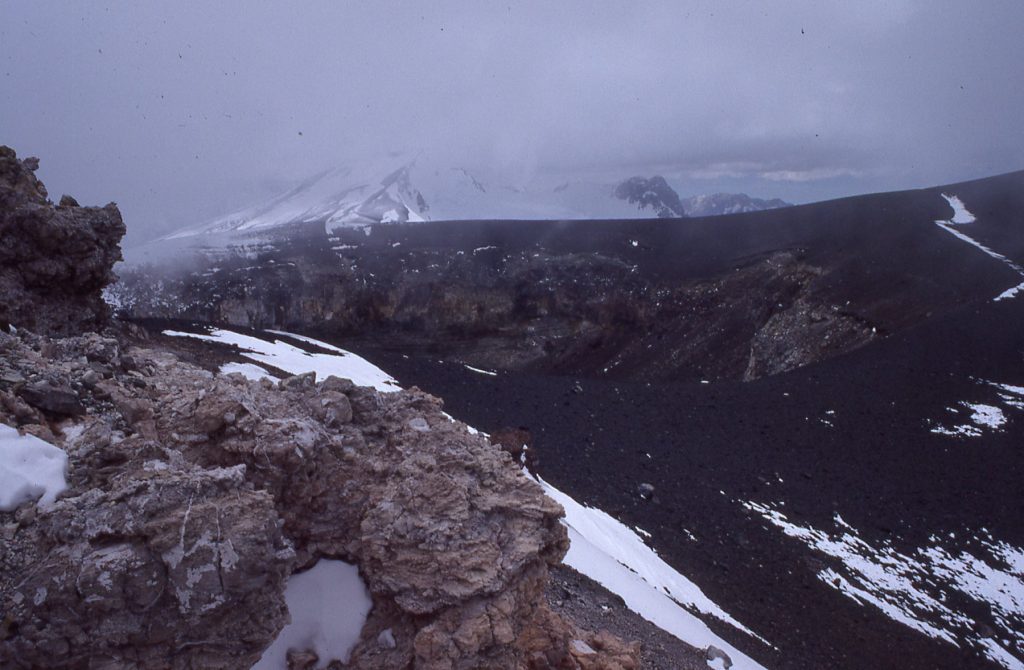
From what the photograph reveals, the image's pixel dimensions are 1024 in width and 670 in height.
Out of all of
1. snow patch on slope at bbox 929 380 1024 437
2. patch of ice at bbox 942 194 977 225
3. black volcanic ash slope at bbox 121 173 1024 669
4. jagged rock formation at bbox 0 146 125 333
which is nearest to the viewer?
jagged rock formation at bbox 0 146 125 333

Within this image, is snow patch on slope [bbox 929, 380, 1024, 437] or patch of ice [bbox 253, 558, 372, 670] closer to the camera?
patch of ice [bbox 253, 558, 372, 670]

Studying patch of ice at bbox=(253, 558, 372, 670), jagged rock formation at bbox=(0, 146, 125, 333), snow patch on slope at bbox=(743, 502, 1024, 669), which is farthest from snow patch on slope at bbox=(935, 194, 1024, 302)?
jagged rock formation at bbox=(0, 146, 125, 333)

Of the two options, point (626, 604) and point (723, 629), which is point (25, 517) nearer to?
point (626, 604)

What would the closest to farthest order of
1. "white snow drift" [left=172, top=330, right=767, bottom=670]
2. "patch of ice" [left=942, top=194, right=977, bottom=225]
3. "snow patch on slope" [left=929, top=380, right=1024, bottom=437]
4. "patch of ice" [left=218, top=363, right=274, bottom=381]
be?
"white snow drift" [left=172, top=330, right=767, bottom=670]
"patch of ice" [left=218, top=363, right=274, bottom=381]
"snow patch on slope" [left=929, top=380, right=1024, bottom=437]
"patch of ice" [left=942, top=194, right=977, bottom=225]

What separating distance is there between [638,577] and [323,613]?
6707 millimetres

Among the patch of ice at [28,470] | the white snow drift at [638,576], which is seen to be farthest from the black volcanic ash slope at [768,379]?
the patch of ice at [28,470]

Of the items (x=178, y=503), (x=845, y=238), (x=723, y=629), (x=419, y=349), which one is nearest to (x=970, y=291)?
(x=845, y=238)

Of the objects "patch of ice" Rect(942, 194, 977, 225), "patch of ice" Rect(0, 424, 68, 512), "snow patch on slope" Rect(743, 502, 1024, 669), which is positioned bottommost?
"snow patch on slope" Rect(743, 502, 1024, 669)

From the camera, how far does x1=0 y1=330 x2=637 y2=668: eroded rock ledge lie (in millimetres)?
3188

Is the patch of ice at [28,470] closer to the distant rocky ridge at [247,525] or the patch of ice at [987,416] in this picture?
the distant rocky ridge at [247,525]

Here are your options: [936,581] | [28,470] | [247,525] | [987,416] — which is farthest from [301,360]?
[987,416]

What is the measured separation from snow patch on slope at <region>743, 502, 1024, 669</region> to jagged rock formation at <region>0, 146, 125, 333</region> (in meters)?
14.0

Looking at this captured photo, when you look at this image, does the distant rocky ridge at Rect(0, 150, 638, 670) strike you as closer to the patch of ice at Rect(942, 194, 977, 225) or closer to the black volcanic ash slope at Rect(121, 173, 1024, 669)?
the black volcanic ash slope at Rect(121, 173, 1024, 669)

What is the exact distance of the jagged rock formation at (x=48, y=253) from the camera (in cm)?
960
